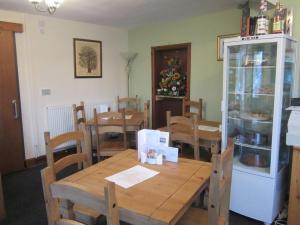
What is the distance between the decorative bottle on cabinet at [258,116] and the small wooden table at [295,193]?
5.7 inches

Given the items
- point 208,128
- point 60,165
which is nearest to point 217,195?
point 60,165

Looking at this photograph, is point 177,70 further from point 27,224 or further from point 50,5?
point 27,224

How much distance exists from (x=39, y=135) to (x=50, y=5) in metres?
2.22

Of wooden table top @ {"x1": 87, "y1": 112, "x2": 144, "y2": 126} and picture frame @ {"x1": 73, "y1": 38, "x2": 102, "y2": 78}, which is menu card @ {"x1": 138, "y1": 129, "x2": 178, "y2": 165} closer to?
wooden table top @ {"x1": 87, "y1": 112, "x2": 144, "y2": 126}

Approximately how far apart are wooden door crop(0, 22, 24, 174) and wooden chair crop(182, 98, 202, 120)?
2599mm

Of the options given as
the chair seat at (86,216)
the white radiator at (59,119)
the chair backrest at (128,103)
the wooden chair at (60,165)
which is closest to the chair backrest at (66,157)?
the wooden chair at (60,165)

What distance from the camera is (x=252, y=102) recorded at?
2648 mm

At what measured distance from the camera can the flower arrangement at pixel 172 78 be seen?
4.46m

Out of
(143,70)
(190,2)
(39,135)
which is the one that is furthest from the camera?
(143,70)

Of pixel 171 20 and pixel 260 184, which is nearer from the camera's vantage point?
pixel 260 184

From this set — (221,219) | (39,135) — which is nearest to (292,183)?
(221,219)

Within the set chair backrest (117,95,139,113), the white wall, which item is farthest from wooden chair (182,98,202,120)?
the white wall

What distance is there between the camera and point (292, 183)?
2182mm

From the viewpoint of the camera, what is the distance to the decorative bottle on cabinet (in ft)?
7.35
